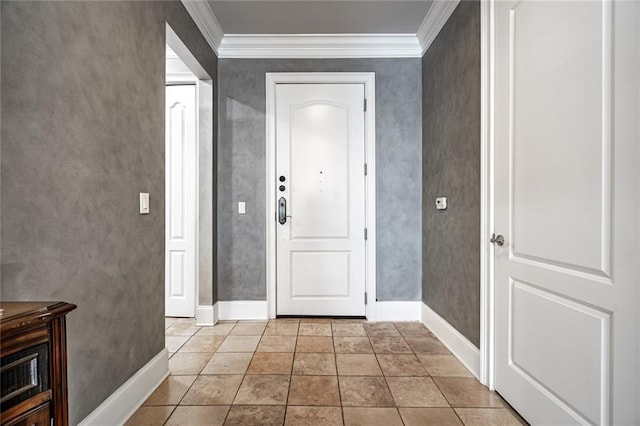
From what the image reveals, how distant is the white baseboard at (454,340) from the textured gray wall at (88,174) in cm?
199

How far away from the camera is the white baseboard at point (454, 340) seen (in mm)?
2002

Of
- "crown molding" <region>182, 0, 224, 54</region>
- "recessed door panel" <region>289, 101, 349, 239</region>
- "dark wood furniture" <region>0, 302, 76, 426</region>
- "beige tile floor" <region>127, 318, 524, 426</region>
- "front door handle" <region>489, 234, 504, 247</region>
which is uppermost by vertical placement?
"crown molding" <region>182, 0, 224, 54</region>

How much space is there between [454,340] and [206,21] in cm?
316

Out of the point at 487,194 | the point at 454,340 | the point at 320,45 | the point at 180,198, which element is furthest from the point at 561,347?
the point at 180,198

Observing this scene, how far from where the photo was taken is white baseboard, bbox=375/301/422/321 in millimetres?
3000

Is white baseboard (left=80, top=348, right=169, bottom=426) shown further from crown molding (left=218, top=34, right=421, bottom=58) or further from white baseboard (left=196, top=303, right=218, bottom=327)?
crown molding (left=218, top=34, right=421, bottom=58)

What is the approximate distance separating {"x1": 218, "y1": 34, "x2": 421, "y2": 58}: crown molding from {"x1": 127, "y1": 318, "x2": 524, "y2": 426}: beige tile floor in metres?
2.57

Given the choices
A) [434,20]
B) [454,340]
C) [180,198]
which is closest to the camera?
[454,340]

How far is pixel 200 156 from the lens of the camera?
2.86m

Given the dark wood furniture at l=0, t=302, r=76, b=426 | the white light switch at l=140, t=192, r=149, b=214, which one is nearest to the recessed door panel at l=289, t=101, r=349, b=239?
the white light switch at l=140, t=192, r=149, b=214

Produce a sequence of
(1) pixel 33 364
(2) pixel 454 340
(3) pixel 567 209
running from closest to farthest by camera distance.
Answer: (1) pixel 33 364, (3) pixel 567 209, (2) pixel 454 340

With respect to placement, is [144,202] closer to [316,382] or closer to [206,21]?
[316,382]

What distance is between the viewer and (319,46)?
2.97 meters

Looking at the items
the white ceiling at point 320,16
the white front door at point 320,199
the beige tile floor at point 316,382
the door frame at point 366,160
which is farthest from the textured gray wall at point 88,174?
the white front door at point 320,199
